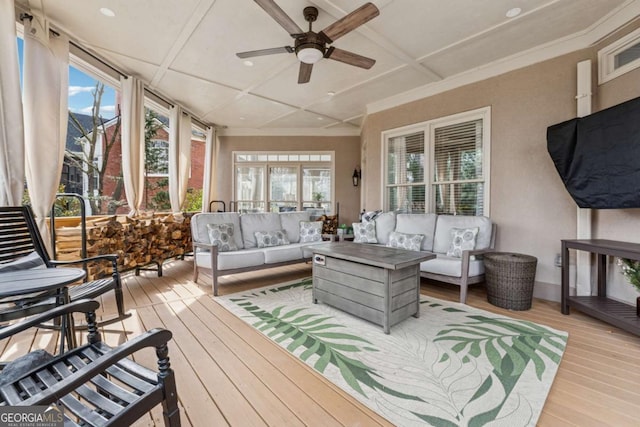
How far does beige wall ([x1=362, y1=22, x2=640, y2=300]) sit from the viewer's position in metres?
3.16

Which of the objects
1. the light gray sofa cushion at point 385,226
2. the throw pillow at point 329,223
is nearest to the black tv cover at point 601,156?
the light gray sofa cushion at point 385,226

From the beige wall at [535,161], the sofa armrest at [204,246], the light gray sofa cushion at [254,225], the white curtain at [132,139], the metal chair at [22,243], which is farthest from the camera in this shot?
the light gray sofa cushion at [254,225]

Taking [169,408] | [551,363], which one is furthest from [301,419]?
[551,363]

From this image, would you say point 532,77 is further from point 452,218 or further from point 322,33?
point 322,33

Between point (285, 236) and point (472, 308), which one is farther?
point (285, 236)

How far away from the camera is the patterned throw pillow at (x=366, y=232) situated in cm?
461

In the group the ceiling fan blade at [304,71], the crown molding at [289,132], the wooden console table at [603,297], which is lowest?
the wooden console table at [603,297]

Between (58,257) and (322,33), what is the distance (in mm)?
3793

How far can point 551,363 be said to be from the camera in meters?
2.03

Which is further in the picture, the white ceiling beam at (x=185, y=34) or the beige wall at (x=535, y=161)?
the beige wall at (x=535, y=161)

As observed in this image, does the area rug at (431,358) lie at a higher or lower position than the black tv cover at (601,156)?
lower

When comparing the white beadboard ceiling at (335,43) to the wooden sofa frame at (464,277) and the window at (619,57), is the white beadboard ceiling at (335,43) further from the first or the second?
the wooden sofa frame at (464,277)

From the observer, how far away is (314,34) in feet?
8.61

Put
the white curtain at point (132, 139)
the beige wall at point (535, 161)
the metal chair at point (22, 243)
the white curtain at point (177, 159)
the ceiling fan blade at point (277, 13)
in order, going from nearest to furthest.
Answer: the metal chair at point (22, 243), the ceiling fan blade at point (277, 13), the beige wall at point (535, 161), the white curtain at point (132, 139), the white curtain at point (177, 159)
